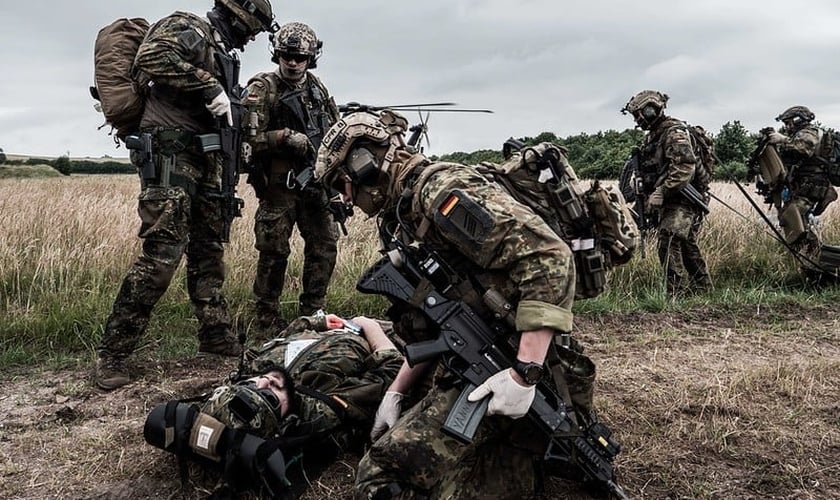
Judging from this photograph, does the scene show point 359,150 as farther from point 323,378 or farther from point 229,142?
point 229,142

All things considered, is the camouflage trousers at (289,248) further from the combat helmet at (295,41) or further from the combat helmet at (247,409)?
the combat helmet at (247,409)

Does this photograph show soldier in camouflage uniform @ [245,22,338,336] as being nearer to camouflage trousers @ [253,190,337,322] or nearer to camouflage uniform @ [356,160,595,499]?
camouflage trousers @ [253,190,337,322]

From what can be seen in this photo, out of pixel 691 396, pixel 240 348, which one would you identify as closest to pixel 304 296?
pixel 240 348

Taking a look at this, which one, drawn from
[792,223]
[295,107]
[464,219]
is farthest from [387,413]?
[792,223]

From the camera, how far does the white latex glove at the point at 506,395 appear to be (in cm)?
249

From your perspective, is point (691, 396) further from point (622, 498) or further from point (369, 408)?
point (369, 408)

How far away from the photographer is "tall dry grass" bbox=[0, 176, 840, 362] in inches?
190

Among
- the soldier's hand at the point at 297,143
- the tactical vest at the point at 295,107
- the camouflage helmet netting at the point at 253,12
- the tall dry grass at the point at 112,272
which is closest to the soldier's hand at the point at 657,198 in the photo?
the tall dry grass at the point at 112,272

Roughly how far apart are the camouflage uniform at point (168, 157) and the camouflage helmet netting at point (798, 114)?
6241 millimetres

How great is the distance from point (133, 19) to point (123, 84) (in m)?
0.46

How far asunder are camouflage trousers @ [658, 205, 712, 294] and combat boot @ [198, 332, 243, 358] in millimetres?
4239

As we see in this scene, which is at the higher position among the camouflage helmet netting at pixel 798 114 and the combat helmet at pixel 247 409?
the camouflage helmet netting at pixel 798 114

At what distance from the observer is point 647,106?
7.04 metres

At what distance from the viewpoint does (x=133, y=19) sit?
14.3 ft
